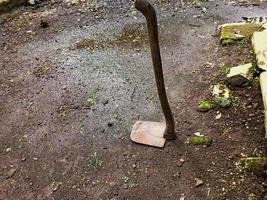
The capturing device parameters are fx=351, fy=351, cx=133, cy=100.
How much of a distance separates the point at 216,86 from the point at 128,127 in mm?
1155

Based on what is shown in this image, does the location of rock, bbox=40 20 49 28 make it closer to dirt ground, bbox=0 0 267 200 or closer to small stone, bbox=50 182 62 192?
dirt ground, bbox=0 0 267 200

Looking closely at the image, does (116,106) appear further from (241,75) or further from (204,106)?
(241,75)

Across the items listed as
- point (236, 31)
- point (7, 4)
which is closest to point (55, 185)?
point (236, 31)

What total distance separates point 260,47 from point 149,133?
172cm

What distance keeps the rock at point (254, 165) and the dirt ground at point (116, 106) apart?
2.1 inches

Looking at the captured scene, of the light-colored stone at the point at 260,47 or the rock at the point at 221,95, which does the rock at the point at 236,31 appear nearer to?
the light-colored stone at the point at 260,47

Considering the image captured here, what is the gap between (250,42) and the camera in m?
4.66

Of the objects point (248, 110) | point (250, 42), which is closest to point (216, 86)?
point (248, 110)

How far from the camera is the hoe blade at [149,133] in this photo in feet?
11.7

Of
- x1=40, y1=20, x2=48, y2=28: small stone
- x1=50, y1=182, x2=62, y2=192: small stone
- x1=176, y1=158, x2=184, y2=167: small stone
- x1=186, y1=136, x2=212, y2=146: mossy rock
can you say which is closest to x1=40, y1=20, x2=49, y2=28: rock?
x1=40, y1=20, x2=48, y2=28: small stone

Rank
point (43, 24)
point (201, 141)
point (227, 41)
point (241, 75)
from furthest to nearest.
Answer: point (43, 24)
point (227, 41)
point (241, 75)
point (201, 141)

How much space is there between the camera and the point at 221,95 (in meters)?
3.96

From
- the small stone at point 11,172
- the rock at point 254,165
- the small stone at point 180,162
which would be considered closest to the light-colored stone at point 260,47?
the rock at point 254,165

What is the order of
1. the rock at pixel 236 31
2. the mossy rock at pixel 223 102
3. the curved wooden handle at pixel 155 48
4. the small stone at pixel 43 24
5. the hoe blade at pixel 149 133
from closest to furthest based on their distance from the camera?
the curved wooden handle at pixel 155 48 → the hoe blade at pixel 149 133 → the mossy rock at pixel 223 102 → the rock at pixel 236 31 → the small stone at pixel 43 24
